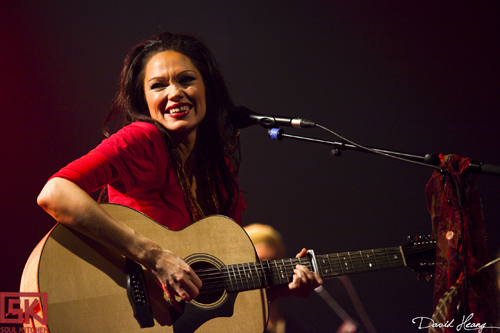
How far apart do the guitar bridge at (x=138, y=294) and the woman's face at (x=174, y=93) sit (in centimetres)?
81

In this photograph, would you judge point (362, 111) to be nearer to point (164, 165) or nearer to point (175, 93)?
point (175, 93)

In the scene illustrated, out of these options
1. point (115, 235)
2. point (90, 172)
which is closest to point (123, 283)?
point (115, 235)

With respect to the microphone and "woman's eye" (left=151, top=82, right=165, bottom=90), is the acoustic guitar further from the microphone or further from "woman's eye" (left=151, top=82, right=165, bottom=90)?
"woman's eye" (left=151, top=82, right=165, bottom=90)

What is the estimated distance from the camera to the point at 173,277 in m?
1.58

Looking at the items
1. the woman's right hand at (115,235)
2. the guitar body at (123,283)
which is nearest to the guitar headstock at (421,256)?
the guitar body at (123,283)

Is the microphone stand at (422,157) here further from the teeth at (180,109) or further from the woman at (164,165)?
the teeth at (180,109)

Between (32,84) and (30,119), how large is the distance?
22 cm

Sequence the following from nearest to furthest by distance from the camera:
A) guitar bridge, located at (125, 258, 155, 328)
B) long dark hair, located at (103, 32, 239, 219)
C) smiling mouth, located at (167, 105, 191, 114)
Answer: guitar bridge, located at (125, 258, 155, 328) → smiling mouth, located at (167, 105, 191, 114) → long dark hair, located at (103, 32, 239, 219)

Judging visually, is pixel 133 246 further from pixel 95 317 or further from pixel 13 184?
pixel 13 184

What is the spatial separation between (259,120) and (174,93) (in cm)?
50

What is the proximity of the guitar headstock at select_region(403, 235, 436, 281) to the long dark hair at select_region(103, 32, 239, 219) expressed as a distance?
102 centimetres

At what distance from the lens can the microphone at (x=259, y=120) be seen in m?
1.80

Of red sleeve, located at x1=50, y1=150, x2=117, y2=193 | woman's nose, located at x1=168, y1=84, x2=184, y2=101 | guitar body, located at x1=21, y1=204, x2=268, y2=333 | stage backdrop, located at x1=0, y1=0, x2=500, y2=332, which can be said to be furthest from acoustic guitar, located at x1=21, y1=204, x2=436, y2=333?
stage backdrop, located at x1=0, y1=0, x2=500, y2=332

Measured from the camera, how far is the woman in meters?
1.57
